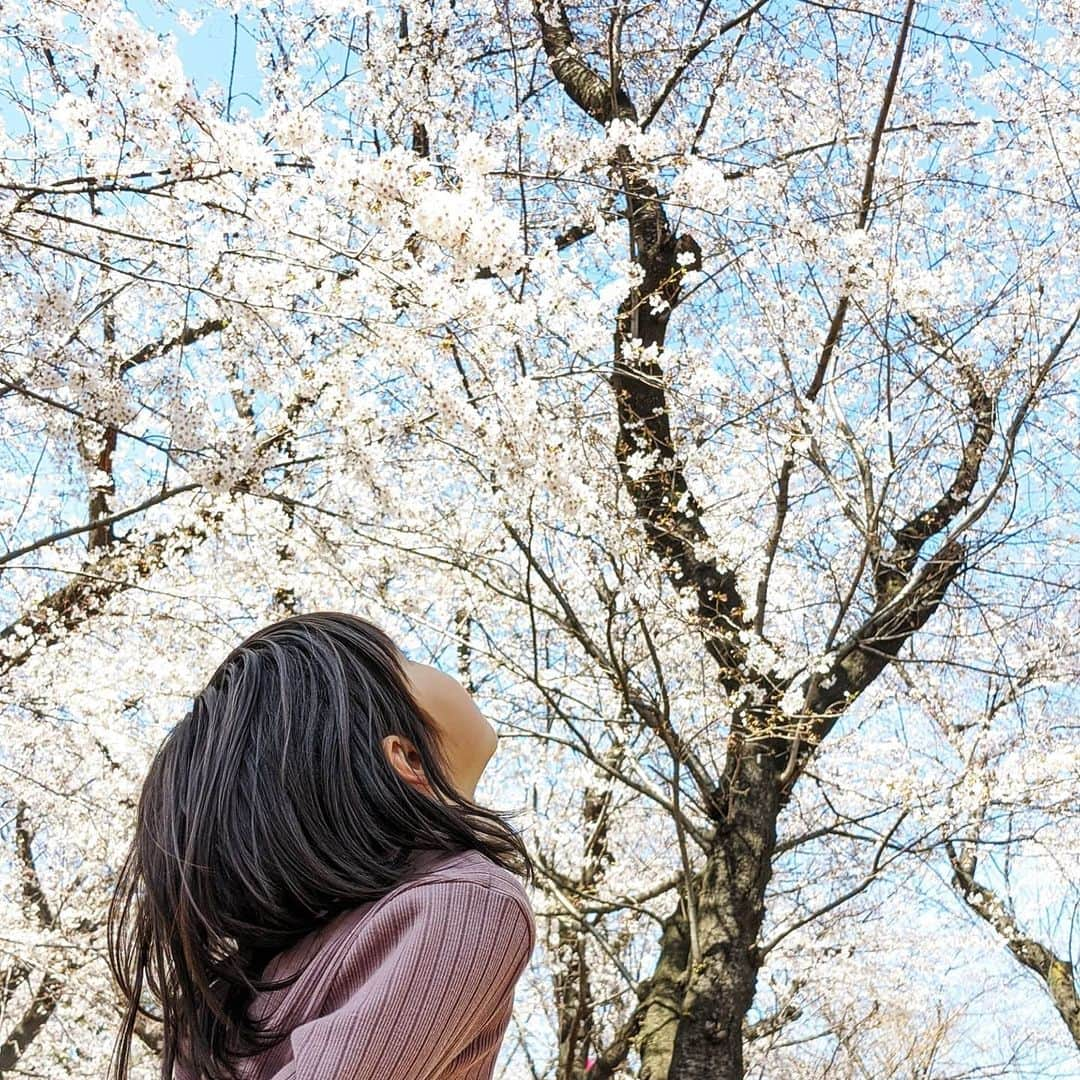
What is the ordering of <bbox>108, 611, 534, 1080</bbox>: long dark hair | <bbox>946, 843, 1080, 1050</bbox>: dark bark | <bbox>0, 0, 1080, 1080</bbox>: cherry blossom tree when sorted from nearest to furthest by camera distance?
<bbox>108, 611, 534, 1080</bbox>: long dark hair, <bbox>0, 0, 1080, 1080</bbox>: cherry blossom tree, <bbox>946, 843, 1080, 1050</bbox>: dark bark

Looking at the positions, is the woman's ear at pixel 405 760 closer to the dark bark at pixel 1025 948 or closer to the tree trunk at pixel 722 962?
the tree trunk at pixel 722 962

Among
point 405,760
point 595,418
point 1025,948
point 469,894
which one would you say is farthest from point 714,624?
point 1025,948

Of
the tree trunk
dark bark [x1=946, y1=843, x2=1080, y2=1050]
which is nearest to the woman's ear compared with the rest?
the tree trunk

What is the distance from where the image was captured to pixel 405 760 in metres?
1.04

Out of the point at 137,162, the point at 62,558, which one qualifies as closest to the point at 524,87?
the point at 137,162

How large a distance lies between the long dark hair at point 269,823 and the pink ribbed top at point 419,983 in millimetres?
54

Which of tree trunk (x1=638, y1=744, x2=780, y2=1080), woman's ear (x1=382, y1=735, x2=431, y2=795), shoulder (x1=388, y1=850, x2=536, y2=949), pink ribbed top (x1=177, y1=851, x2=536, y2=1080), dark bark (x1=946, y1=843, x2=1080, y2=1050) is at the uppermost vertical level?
dark bark (x1=946, y1=843, x2=1080, y2=1050)

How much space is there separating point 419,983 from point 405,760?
0.86 feet

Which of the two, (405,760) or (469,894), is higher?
(405,760)

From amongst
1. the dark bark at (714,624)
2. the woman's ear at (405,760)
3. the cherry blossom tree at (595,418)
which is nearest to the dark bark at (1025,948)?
the cherry blossom tree at (595,418)

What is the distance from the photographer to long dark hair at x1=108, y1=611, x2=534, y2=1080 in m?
0.97

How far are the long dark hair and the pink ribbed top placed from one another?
0.18 ft

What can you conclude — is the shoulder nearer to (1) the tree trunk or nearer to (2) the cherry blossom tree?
(2) the cherry blossom tree

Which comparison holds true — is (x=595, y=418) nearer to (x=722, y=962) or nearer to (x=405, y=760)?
(x=722, y=962)
